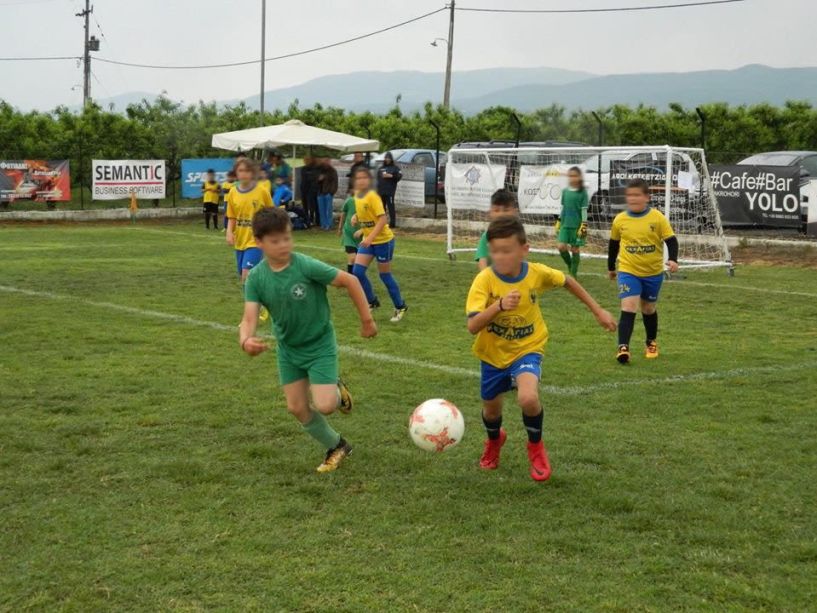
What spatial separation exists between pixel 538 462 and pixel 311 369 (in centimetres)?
139

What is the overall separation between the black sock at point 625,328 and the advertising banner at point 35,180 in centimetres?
2319

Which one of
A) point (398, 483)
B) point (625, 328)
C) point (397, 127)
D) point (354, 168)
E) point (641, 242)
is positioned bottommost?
point (398, 483)

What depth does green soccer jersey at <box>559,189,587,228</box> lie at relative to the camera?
53.0 ft

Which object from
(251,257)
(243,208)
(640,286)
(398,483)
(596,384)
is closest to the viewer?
(398,483)

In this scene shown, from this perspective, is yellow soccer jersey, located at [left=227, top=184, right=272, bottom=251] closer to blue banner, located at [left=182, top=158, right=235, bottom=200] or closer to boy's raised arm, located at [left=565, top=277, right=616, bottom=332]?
boy's raised arm, located at [left=565, top=277, right=616, bottom=332]

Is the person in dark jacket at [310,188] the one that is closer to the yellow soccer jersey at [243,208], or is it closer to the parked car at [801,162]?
the parked car at [801,162]

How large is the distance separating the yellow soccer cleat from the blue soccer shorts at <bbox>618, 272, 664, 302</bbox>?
13.9 ft

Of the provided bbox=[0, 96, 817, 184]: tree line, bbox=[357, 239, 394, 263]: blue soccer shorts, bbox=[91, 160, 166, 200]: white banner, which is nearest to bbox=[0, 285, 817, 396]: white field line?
bbox=[357, 239, 394, 263]: blue soccer shorts

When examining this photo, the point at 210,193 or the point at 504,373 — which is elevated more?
the point at 210,193

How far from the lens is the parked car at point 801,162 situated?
20922mm

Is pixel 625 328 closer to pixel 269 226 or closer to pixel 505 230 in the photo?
pixel 505 230

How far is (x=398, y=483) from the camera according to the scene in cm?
618

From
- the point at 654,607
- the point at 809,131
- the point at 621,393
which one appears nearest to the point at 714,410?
the point at 621,393

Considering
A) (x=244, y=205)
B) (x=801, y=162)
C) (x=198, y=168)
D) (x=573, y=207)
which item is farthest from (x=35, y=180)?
(x=801, y=162)
